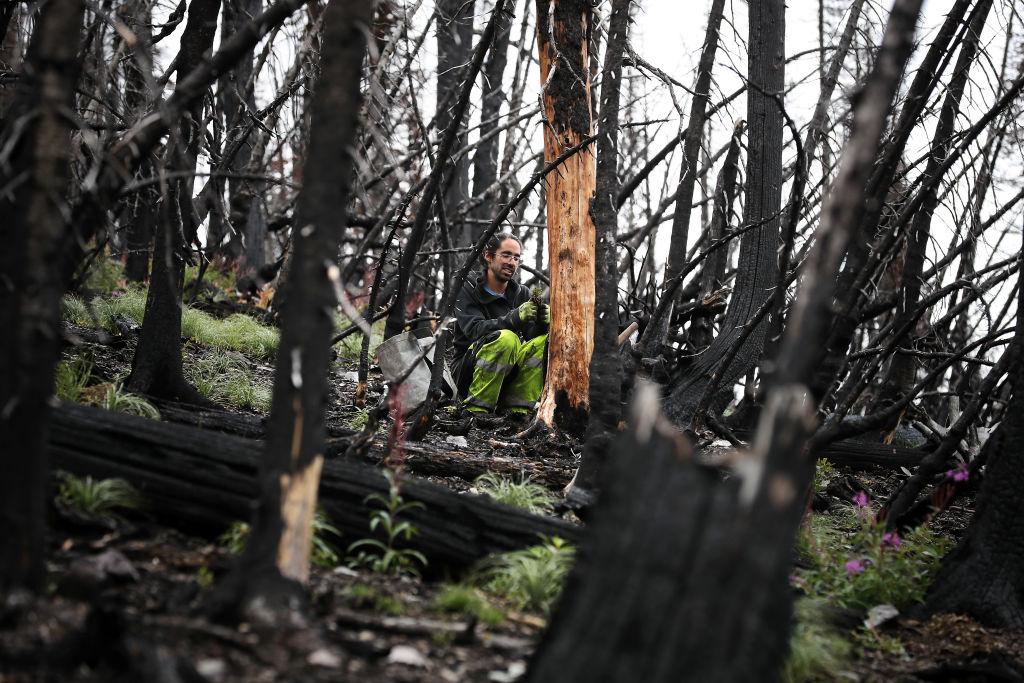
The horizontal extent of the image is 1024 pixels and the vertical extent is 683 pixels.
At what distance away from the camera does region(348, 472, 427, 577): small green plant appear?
11.4 ft

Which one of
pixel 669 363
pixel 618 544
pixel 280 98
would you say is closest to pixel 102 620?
pixel 618 544

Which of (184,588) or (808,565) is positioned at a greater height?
(808,565)

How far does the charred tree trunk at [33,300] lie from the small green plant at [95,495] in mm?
753

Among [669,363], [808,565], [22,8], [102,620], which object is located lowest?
[102,620]

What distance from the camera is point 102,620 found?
2334mm

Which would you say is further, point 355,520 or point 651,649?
point 355,520

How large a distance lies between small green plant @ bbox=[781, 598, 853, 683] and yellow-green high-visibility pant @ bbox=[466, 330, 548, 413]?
454 centimetres

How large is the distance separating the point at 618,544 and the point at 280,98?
5.12 m

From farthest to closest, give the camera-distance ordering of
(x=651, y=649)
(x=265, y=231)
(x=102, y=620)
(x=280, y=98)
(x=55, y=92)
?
(x=265, y=231) → (x=280, y=98) → (x=55, y=92) → (x=102, y=620) → (x=651, y=649)

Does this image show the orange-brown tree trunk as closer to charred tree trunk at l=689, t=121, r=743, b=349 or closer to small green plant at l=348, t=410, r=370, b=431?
small green plant at l=348, t=410, r=370, b=431

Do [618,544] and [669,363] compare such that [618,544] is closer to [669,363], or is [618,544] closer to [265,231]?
[669,363]

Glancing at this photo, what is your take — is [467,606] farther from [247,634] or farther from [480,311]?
[480,311]

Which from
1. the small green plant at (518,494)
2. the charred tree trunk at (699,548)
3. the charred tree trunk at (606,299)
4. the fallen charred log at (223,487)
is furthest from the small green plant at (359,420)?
the charred tree trunk at (699,548)

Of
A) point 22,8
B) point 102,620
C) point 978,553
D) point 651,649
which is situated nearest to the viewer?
point 651,649
